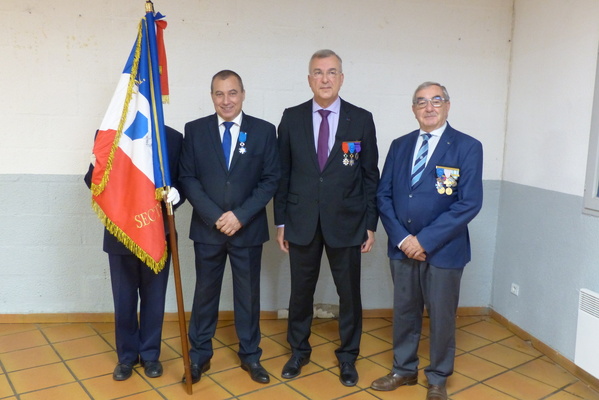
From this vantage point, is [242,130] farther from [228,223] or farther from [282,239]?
[282,239]

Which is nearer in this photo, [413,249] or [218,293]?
[413,249]

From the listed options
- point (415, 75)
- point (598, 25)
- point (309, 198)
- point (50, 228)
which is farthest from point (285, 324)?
point (598, 25)

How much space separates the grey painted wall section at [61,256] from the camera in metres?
3.16

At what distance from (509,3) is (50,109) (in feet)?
10.1

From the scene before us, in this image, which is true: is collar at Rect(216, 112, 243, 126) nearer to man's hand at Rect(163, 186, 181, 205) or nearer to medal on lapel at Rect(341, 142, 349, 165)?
man's hand at Rect(163, 186, 181, 205)

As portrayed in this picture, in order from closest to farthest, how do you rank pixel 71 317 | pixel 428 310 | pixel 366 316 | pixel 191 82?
pixel 428 310 < pixel 191 82 < pixel 71 317 < pixel 366 316

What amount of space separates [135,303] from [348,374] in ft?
3.74

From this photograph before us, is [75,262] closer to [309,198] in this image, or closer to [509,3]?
[309,198]

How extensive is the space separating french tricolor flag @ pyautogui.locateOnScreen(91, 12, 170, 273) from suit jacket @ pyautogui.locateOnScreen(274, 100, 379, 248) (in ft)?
2.02

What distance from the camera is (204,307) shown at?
251cm

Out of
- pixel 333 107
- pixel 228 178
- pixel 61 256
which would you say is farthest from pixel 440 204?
pixel 61 256

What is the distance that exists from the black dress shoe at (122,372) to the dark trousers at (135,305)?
25mm

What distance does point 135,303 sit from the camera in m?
2.53

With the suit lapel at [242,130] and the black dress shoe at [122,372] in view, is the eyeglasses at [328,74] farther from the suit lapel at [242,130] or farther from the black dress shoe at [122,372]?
the black dress shoe at [122,372]
